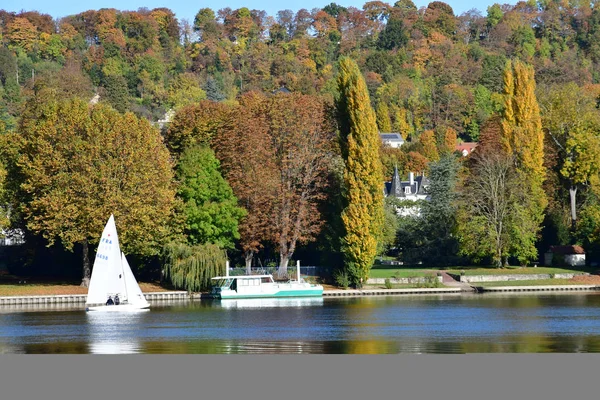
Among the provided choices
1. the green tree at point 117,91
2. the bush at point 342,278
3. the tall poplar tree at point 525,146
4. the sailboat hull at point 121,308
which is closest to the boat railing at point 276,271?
the bush at point 342,278

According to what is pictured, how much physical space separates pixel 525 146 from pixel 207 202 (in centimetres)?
2588

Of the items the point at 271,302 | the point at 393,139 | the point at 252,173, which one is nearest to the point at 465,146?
the point at 393,139

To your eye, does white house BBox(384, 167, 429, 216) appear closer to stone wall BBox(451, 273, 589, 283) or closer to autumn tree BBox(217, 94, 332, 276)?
stone wall BBox(451, 273, 589, 283)

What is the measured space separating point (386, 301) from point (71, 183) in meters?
22.5

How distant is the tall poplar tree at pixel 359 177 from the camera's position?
8088 cm

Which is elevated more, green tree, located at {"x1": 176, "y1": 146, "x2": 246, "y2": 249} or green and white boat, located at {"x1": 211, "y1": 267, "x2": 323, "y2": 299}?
green tree, located at {"x1": 176, "y1": 146, "x2": 246, "y2": 249}

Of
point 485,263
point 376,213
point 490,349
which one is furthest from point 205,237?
point 490,349

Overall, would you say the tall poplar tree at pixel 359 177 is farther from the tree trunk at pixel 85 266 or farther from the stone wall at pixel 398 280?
the tree trunk at pixel 85 266

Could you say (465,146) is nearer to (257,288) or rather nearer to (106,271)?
(257,288)

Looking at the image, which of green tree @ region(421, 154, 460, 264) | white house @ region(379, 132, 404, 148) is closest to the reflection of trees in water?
green tree @ region(421, 154, 460, 264)

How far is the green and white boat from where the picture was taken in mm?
80375

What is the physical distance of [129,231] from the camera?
78250 millimetres

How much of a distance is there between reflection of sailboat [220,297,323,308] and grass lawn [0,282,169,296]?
21.5ft

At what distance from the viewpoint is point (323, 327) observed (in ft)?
186
